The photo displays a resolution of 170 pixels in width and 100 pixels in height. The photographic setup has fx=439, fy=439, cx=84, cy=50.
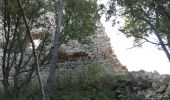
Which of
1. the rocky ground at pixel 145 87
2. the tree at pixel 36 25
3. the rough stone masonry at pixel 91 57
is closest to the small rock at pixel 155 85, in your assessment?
the rocky ground at pixel 145 87

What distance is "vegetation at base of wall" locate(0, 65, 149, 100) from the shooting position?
13.8 meters

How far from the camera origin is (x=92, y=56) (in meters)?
18.2

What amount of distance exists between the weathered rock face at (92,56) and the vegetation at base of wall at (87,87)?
1.85 metres

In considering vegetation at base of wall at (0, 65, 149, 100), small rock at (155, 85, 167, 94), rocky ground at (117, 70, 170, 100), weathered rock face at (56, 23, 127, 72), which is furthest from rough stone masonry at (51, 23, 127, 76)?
small rock at (155, 85, 167, 94)

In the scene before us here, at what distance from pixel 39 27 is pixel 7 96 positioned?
261 centimetres

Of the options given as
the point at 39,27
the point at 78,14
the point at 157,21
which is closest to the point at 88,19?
the point at 78,14

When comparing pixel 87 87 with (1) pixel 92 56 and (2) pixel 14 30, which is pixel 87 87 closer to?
(2) pixel 14 30

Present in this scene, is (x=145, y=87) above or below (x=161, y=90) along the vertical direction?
above

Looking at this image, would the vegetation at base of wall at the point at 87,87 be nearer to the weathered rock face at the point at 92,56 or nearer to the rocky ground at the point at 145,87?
the rocky ground at the point at 145,87

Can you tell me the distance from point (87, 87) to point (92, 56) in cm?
364

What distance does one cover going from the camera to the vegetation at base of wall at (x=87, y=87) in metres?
13.8

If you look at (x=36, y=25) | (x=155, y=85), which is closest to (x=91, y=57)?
(x=36, y=25)

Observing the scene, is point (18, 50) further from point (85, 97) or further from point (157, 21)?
point (157, 21)

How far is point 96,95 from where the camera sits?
547 inches
